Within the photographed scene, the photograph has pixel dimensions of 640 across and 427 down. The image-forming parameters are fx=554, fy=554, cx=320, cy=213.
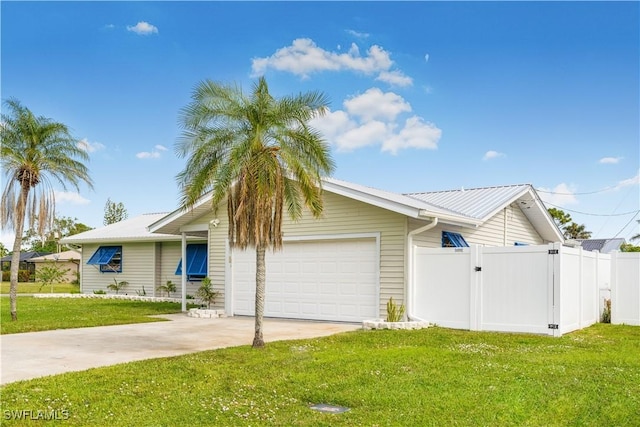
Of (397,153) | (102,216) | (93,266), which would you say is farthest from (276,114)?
(102,216)

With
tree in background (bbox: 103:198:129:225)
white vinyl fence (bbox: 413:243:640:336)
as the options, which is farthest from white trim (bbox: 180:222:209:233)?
tree in background (bbox: 103:198:129:225)

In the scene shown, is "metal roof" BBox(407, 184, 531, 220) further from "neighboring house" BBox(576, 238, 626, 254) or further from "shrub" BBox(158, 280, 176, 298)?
"neighboring house" BBox(576, 238, 626, 254)

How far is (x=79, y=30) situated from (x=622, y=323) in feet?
54.8

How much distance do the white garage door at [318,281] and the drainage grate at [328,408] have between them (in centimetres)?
771

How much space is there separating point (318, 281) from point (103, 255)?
15945 millimetres

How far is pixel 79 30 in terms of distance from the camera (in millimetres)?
15477

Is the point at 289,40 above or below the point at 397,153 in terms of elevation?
above

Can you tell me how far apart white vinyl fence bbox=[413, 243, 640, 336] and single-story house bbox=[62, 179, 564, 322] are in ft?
2.02

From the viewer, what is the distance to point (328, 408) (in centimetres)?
605

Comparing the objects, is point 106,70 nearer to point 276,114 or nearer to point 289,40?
point 289,40

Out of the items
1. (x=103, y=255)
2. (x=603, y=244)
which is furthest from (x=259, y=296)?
(x=603, y=244)

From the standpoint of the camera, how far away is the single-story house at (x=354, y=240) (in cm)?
1348

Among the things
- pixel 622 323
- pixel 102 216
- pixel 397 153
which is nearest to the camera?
pixel 622 323

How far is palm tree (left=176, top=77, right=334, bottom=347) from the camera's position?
9.57 meters
